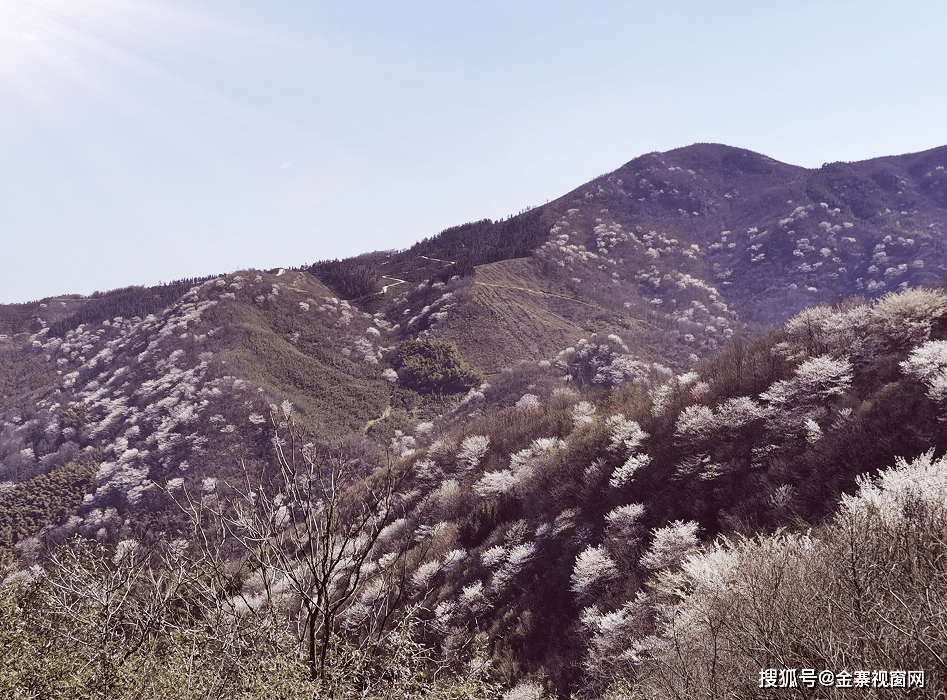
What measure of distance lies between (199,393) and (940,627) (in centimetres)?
10700

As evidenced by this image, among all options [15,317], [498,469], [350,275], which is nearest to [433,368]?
[498,469]

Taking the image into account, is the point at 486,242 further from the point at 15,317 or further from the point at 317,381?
the point at 15,317

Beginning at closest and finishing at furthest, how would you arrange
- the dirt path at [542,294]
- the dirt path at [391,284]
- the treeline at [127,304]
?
the dirt path at [542,294], the dirt path at [391,284], the treeline at [127,304]

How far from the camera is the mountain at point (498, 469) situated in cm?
1168

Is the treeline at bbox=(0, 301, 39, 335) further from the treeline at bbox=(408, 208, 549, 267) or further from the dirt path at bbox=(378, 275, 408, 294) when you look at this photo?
the treeline at bbox=(408, 208, 549, 267)

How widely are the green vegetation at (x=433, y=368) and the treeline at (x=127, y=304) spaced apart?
95990 millimetres

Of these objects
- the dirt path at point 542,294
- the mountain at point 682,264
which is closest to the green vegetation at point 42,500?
the mountain at point 682,264

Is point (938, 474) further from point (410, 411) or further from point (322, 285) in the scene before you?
point (322, 285)

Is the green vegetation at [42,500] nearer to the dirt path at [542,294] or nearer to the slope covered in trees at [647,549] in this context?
the slope covered in trees at [647,549]

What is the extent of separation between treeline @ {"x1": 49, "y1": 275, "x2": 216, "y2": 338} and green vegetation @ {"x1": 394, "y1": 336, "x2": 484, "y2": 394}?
96.0 meters

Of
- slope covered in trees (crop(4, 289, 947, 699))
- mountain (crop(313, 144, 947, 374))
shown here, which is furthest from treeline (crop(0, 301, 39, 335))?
slope covered in trees (crop(4, 289, 947, 699))

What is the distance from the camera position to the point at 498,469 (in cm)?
4841

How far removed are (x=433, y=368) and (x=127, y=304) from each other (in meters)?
125

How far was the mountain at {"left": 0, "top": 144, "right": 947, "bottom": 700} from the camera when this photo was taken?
11.7m
